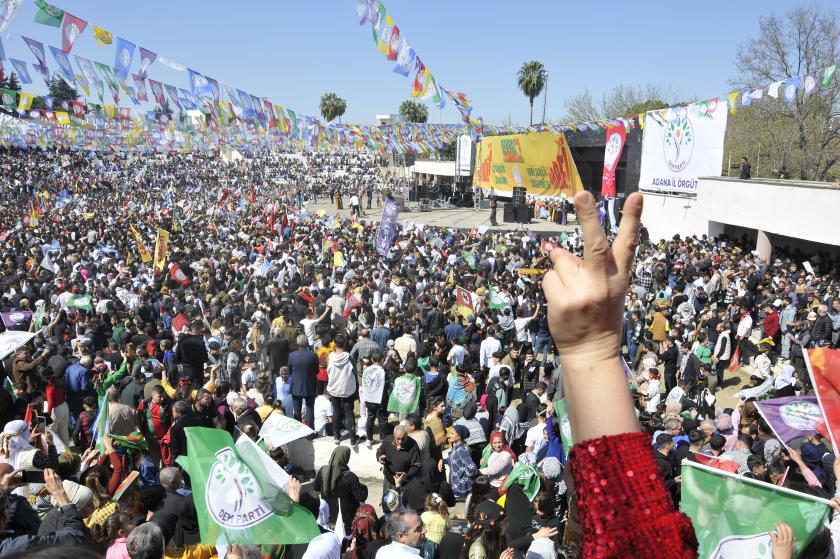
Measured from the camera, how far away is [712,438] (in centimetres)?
608

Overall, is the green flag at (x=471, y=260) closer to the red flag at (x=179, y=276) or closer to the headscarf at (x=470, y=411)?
the red flag at (x=179, y=276)

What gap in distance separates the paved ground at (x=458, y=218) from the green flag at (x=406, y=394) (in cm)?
2250

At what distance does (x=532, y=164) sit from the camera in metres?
31.7

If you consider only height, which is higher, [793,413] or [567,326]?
[567,326]

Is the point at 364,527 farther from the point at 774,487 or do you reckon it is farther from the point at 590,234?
the point at 590,234

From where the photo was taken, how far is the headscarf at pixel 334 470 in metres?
5.86

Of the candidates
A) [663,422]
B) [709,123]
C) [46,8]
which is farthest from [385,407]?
[709,123]

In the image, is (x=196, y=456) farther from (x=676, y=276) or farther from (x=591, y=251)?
(x=676, y=276)

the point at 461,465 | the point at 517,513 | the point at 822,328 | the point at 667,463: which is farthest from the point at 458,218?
the point at 517,513

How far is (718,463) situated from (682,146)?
19332 millimetres

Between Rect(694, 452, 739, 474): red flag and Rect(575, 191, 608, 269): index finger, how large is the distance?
479 centimetres

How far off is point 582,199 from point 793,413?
5600mm

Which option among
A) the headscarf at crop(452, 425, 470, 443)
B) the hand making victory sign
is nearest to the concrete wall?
the headscarf at crop(452, 425, 470, 443)

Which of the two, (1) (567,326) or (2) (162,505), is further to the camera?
(2) (162,505)
